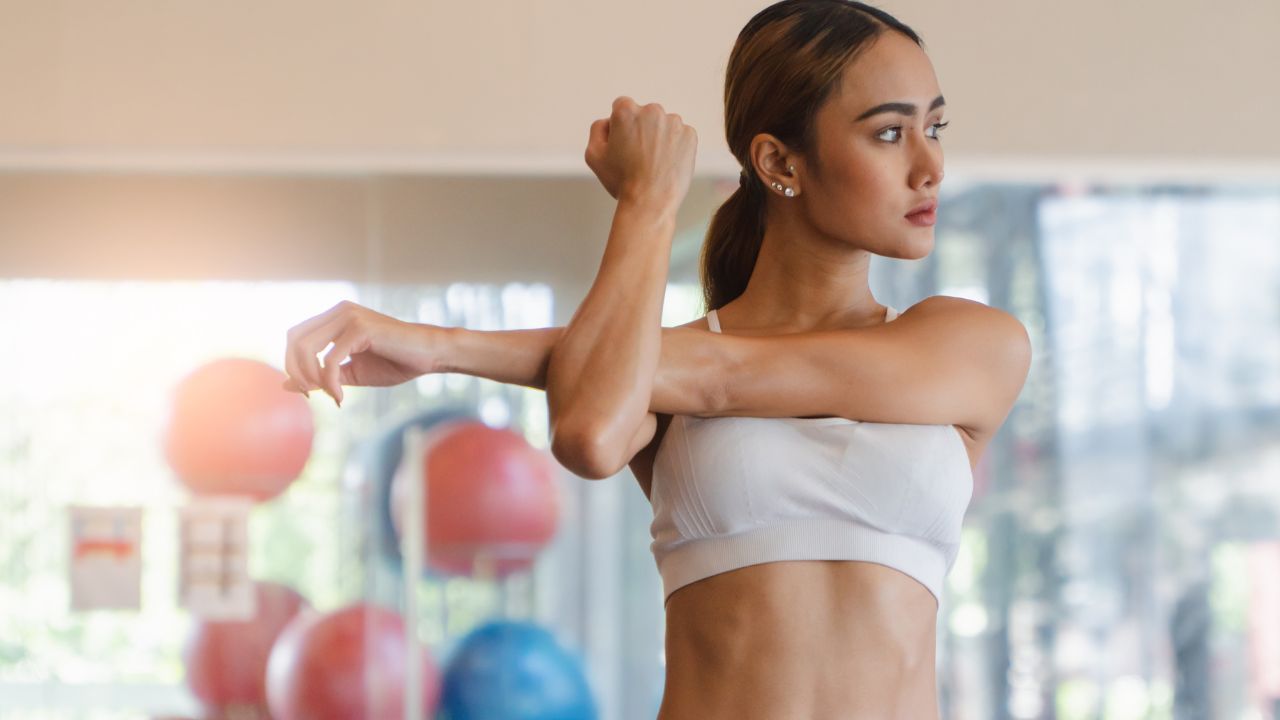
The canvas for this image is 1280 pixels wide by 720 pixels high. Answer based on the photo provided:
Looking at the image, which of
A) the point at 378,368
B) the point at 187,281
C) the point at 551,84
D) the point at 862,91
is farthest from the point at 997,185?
the point at 378,368

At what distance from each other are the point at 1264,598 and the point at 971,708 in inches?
29.2

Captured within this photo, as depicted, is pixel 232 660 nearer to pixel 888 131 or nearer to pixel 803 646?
pixel 803 646

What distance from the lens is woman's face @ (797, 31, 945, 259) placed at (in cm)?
115

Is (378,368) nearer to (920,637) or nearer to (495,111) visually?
(920,637)

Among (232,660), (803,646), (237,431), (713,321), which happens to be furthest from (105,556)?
(803,646)

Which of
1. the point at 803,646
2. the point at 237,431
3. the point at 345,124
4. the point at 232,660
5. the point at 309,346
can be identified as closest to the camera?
the point at 309,346

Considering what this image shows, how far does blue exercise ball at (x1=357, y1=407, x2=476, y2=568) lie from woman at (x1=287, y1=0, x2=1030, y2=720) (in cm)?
180

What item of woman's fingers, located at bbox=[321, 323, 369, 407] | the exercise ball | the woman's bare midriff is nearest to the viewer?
woman's fingers, located at bbox=[321, 323, 369, 407]

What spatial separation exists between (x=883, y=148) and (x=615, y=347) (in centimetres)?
29

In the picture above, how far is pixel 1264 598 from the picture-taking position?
127 inches

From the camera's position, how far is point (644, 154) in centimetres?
110

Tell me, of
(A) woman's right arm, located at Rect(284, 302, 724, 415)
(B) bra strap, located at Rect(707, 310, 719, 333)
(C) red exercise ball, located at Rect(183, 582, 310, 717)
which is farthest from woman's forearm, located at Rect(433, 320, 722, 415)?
(C) red exercise ball, located at Rect(183, 582, 310, 717)

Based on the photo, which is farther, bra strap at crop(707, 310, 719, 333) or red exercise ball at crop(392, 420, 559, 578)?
red exercise ball at crop(392, 420, 559, 578)

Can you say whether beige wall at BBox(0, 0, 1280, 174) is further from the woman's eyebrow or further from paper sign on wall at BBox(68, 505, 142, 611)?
the woman's eyebrow
